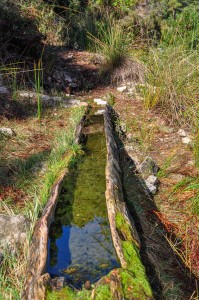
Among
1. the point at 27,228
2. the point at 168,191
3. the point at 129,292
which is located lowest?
the point at 168,191

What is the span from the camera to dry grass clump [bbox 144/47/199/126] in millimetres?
4801

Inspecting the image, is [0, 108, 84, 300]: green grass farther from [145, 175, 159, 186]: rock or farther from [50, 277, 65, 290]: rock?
[145, 175, 159, 186]: rock

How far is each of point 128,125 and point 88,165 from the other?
1.47 meters

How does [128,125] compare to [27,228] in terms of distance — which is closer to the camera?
[27,228]

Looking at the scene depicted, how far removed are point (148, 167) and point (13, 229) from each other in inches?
64.2

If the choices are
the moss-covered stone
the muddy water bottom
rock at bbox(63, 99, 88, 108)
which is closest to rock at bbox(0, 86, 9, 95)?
rock at bbox(63, 99, 88, 108)

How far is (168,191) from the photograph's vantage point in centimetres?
366

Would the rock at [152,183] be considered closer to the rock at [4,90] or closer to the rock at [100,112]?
the rock at [100,112]

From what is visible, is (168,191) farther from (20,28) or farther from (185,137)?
(20,28)

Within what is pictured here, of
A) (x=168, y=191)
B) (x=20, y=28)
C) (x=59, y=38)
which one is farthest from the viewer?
(x=59, y=38)

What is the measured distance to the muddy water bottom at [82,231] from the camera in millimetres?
2332

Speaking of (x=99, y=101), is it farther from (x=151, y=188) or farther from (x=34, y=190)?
(x=34, y=190)

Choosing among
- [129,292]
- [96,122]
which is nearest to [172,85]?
[96,122]

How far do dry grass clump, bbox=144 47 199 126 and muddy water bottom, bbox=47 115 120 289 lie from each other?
5.02ft
